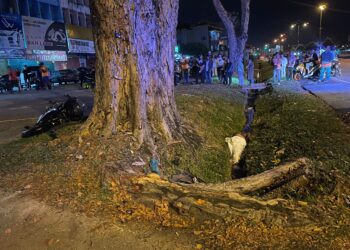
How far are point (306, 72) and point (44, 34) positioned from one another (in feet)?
70.8

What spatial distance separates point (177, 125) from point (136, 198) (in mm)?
2920

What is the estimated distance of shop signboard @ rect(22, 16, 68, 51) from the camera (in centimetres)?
2655

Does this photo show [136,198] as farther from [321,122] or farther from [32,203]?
[321,122]

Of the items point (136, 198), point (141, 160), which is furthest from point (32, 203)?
point (141, 160)

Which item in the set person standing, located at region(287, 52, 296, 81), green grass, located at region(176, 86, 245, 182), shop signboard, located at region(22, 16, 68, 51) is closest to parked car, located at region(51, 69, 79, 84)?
shop signboard, located at region(22, 16, 68, 51)

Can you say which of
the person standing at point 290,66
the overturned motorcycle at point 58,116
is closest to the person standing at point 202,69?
the person standing at point 290,66

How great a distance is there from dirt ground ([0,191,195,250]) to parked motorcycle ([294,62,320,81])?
17955mm

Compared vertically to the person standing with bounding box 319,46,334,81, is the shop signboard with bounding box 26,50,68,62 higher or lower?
higher

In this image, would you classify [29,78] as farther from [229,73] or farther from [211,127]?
[211,127]

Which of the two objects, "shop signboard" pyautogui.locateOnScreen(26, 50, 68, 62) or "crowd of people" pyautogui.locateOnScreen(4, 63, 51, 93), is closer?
"crowd of people" pyautogui.locateOnScreen(4, 63, 51, 93)

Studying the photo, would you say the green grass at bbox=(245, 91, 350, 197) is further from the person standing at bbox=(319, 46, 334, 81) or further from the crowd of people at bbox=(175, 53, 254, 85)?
the crowd of people at bbox=(175, 53, 254, 85)

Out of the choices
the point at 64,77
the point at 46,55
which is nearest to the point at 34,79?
the point at 64,77

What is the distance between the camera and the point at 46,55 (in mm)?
29016

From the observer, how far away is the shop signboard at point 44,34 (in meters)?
26.5
